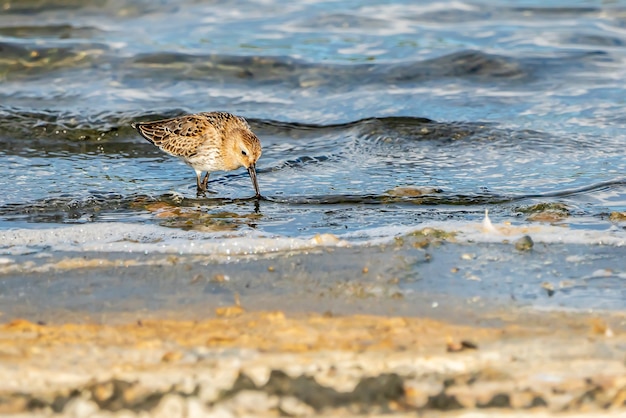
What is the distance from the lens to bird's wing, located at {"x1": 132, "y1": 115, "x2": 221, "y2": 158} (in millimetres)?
8594

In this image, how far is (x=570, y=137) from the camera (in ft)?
30.4

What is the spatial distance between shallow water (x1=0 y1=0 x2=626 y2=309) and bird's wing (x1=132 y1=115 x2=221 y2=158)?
1.06 feet

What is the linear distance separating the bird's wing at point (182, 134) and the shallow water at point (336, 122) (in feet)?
1.06

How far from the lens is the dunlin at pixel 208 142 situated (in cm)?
830

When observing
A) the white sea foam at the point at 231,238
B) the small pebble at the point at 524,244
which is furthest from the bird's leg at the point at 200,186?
the small pebble at the point at 524,244

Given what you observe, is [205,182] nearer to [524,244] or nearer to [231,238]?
[231,238]

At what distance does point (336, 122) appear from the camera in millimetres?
10336

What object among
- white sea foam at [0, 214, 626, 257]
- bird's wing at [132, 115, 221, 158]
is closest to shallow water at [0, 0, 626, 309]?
white sea foam at [0, 214, 626, 257]

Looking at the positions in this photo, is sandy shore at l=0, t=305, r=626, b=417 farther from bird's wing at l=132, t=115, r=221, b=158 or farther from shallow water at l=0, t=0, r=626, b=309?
bird's wing at l=132, t=115, r=221, b=158

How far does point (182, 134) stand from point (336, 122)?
7.01ft

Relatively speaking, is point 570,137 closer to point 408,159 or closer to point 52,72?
point 408,159

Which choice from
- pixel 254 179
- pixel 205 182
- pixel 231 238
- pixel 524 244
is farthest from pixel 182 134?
pixel 524 244

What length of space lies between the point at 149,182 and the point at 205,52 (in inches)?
169

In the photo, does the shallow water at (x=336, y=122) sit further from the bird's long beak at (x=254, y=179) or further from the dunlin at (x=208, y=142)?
the dunlin at (x=208, y=142)
